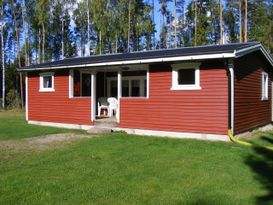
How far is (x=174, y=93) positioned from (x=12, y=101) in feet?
81.5

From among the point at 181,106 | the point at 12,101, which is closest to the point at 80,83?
the point at 181,106

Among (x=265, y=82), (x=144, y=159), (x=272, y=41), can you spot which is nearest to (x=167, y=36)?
(x=272, y=41)

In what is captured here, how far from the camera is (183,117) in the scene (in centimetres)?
1077

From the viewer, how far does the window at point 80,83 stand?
47.4 feet

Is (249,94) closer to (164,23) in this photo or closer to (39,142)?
(39,142)

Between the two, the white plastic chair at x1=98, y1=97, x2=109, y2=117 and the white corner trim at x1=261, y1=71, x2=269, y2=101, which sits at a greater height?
the white corner trim at x1=261, y1=71, x2=269, y2=101

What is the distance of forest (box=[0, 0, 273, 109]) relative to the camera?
32781mm

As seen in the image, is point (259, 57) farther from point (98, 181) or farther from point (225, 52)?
point (98, 181)

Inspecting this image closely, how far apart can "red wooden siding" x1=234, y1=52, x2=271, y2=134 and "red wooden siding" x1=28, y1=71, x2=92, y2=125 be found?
231 inches

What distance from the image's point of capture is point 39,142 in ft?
32.0

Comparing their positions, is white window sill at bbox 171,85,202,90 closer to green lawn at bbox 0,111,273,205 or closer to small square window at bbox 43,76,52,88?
green lawn at bbox 0,111,273,205

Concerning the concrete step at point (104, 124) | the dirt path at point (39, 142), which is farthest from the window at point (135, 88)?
the dirt path at point (39, 142)

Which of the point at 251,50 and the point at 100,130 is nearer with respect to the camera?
the point at 251,50

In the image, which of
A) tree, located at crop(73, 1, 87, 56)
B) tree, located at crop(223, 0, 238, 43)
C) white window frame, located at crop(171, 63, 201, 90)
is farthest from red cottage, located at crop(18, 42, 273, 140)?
tree, located at crop(73, 1, 87, 56)
